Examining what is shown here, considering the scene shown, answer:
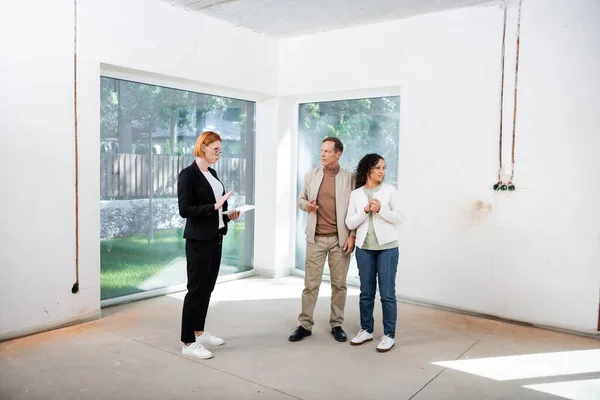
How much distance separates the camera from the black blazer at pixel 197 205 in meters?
3.24

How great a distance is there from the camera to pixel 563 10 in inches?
162

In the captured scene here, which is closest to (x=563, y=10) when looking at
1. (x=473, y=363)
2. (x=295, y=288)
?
(x=473, y=363)

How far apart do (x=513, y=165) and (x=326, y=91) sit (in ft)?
7.09

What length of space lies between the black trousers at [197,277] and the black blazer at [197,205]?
7 cm

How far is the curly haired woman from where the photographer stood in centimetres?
355

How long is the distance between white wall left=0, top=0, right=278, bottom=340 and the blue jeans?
2.27 meters

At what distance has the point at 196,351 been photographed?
342 cm

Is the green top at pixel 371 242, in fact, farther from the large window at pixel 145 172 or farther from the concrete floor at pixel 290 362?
the large window at pixel 145 172

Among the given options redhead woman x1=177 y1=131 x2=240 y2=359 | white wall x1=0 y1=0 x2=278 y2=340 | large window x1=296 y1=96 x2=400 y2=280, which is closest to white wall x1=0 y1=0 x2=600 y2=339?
white wall x1=0 y1=0 x2=278 y2=340

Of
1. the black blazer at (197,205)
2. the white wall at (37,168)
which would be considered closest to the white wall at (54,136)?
the white wall at (37,168)

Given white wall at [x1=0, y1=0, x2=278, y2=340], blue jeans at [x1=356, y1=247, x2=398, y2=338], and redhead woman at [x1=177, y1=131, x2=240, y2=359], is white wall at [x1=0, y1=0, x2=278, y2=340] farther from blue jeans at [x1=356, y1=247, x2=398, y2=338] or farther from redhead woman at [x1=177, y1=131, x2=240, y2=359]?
blue jeans at [x1=356, y1=247, x2=398, y2=338]

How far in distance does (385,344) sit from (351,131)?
8.99 ft

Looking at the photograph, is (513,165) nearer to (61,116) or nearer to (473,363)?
(473,363)

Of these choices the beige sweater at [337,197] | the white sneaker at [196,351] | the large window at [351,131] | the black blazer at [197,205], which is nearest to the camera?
the black blazer at [197,205]
